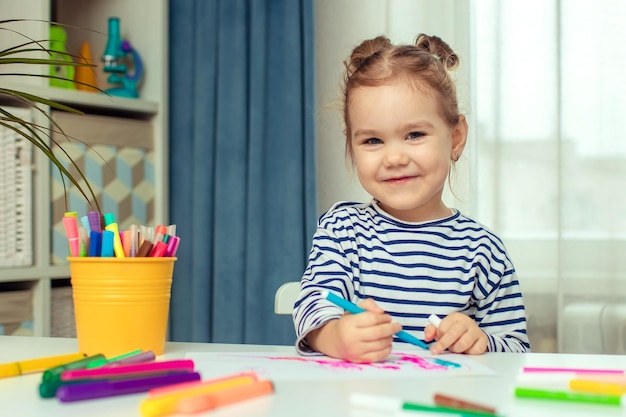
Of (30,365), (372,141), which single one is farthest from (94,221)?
(372,141)

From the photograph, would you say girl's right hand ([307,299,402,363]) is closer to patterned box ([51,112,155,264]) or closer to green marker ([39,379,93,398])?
green marker ([39,379,93,398])

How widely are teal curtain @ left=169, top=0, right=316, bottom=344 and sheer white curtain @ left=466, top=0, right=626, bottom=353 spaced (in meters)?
0.46

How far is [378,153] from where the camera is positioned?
106cm

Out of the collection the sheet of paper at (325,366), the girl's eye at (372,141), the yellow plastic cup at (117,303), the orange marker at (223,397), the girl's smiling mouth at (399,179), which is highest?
the girl's eye at (372,141)

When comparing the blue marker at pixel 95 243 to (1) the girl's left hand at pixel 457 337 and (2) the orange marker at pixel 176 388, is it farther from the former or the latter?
(1) the girl's left hand at pixel 457 337

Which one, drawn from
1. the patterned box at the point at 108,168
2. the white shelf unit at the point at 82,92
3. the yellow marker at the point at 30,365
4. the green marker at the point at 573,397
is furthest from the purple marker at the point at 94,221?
the patterned box at the point at 108,168

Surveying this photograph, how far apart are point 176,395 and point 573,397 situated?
297mm

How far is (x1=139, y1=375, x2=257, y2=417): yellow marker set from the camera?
1.78 feet

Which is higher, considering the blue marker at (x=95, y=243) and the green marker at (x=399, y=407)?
the blue marker at (x=95, y=243)

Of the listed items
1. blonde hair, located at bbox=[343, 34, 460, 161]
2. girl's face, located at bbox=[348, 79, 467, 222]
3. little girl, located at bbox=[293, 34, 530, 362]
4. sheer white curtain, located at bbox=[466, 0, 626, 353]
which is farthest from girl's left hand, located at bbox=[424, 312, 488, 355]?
sheer white curtain, located at bbox=[466, 0, 626, 353]

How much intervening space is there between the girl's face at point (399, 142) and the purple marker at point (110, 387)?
0.50 m

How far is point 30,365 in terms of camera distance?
0.75 meters

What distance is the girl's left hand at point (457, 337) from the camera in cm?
87

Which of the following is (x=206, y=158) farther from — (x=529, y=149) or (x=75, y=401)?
(x=75, y=401)
